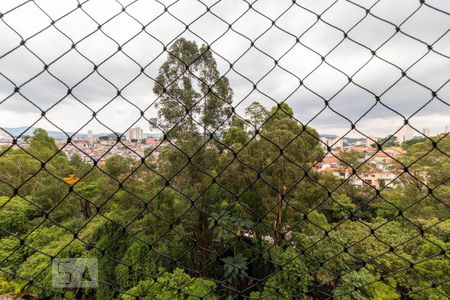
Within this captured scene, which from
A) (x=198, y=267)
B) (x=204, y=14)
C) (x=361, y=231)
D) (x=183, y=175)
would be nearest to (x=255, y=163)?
→ (x=183, y=175)

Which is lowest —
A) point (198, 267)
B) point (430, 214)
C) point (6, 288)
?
point (6, 288)

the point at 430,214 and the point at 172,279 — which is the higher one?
the point at 430,214

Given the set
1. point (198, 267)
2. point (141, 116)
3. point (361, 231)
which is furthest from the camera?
point (198, 267)

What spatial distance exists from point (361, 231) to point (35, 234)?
698cm

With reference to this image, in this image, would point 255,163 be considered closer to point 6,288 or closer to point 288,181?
point 288,181

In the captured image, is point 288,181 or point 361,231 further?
point 361,231

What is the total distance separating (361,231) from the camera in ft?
15.7

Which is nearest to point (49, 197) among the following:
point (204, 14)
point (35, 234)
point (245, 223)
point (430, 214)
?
point (35, 234)

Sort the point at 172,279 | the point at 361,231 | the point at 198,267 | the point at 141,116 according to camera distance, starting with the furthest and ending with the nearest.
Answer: the point at 198,267 < the point at 361,231 < the point at 172,279 < the point at 141,116

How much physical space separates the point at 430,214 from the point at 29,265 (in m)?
8.06

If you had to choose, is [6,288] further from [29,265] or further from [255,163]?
[255,163]

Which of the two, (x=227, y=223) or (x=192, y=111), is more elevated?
(x=192, y=111)

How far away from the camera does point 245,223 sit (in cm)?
401

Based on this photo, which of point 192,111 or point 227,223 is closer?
point 227,223
